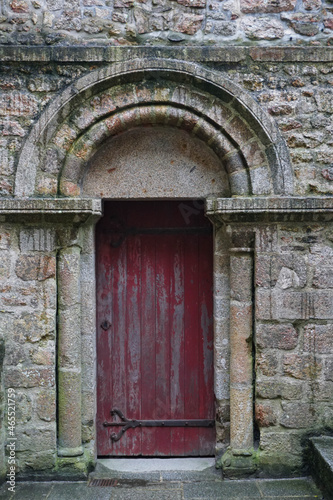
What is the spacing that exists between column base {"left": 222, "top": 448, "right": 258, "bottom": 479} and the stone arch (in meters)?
1.95

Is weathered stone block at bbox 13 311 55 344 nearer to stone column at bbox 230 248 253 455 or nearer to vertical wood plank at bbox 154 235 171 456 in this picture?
vertical wood plank at bbox 154 235 171 456

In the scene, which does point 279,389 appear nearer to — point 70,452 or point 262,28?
point 70,452

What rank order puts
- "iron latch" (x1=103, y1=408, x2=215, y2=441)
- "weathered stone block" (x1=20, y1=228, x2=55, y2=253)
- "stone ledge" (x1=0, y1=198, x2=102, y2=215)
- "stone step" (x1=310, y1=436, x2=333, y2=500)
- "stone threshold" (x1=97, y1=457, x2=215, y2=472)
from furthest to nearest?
"iron latch" (x1=103, y1=408, x2=215, y2=441) < "stone threshold" (x1=97, y1=457, x2=215, y2=472) < "weathered stone block" (x1=20, y1=228, x2=55, y2=253) < "stone ledge" (x1=0, y1=198, x2=102, y2=215) < "stone step" (x1=310, y1=436, x2=333, y2=500)

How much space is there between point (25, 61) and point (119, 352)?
2.37 meters

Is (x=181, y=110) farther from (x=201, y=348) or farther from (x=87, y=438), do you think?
(x=87, y=438)

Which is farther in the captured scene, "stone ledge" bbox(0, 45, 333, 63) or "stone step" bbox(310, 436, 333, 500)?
"stone ledge" bbox(0, 45, 333, 63)

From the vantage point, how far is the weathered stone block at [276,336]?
3352 mm

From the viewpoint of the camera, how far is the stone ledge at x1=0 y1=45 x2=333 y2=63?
3.27 m

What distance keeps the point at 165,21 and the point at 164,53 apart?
25 centimetres

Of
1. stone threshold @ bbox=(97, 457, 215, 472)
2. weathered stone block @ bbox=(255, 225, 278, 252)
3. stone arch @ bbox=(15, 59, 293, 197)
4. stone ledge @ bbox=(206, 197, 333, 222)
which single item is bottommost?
stone threshold @ bbox=(97, 457, 215, 472)

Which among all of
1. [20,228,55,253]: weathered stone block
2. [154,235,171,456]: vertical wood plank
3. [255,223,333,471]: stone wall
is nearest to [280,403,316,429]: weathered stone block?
[255,223,333,471]: stone wall

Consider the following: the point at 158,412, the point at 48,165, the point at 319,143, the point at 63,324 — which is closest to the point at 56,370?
the point at 63,324

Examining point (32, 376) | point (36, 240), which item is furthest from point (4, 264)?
point (32, 376)

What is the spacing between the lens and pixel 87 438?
349cm
